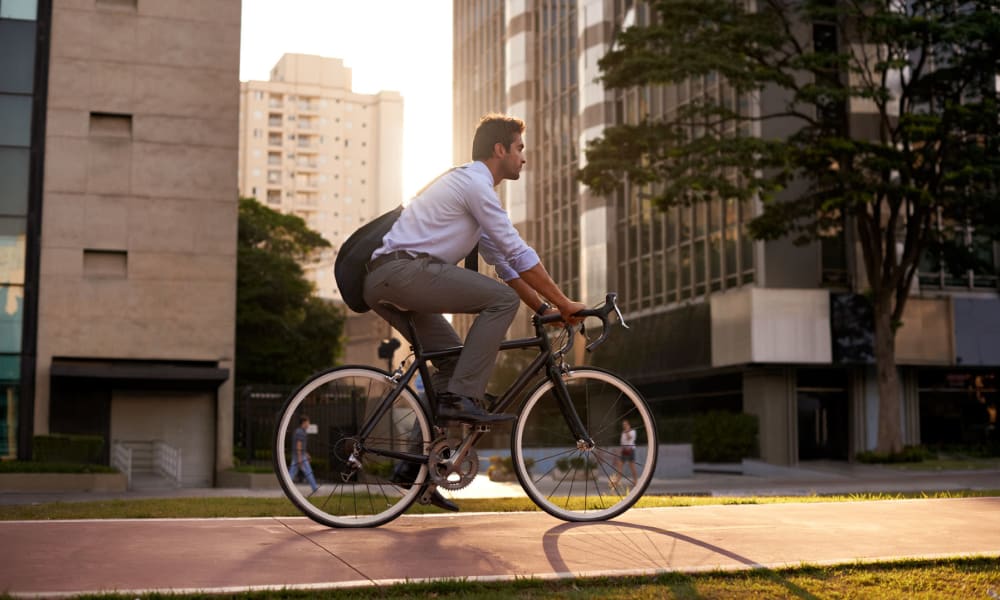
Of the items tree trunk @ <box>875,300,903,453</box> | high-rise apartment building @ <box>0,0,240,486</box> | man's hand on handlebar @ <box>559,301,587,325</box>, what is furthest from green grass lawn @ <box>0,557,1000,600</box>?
high-rise apartment building @ <box>0,0,240,486</box>

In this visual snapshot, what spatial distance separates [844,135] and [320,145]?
120833 millimetres

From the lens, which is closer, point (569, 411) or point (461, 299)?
point (461, 299)

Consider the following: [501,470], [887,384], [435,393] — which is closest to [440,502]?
[435,393]

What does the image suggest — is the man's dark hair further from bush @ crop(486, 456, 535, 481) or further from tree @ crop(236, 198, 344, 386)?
tree @ crop(236, 198, 344, 386)

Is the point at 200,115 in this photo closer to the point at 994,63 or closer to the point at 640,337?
the point at 640,337

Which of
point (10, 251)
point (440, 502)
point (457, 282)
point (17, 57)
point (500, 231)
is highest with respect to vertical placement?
point (17, 57)

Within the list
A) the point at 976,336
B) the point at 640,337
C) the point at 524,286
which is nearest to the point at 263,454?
the point at 640,337

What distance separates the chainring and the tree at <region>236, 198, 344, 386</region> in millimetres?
48528

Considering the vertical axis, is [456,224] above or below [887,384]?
above

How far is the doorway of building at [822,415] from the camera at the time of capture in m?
35.8

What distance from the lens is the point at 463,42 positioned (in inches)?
3317

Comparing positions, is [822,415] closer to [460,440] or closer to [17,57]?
[17,57]

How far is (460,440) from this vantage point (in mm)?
5551

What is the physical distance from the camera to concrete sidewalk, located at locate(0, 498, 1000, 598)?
4047 millimetres
